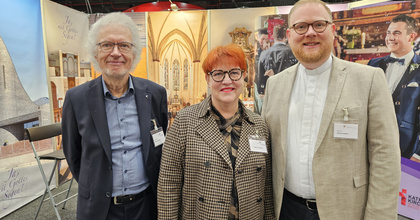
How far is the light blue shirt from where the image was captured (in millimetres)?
1546

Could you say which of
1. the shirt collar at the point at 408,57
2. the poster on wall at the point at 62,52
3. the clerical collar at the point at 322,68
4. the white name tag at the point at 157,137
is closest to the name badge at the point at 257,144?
the clerical collar at the point at 322,68

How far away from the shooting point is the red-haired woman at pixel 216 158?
52.8 inches

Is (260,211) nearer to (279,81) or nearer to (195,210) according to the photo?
(195,210)

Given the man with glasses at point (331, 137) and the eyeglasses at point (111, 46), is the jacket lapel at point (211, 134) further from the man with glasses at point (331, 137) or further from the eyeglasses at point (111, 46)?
the eyeglasses at point (111, 46)

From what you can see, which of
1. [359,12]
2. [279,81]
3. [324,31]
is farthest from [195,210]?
[359,12]

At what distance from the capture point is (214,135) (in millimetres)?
1385

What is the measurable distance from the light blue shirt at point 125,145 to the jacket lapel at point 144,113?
0.10ft

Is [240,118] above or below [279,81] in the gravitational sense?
below

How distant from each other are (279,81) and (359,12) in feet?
8.75

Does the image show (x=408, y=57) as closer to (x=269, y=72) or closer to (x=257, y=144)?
(x=269, y=72)

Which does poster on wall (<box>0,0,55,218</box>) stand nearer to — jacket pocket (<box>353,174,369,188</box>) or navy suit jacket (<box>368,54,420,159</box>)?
jacket pocket (<box>353,174,369,188</box>)

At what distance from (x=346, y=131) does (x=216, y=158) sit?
0.73 m

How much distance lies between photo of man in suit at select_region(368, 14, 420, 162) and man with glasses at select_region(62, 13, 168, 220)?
325 cm

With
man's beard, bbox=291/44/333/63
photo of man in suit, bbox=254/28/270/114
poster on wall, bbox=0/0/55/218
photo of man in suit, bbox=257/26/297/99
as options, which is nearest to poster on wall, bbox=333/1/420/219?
photo of man in suit, bbox=257/26/297/99
